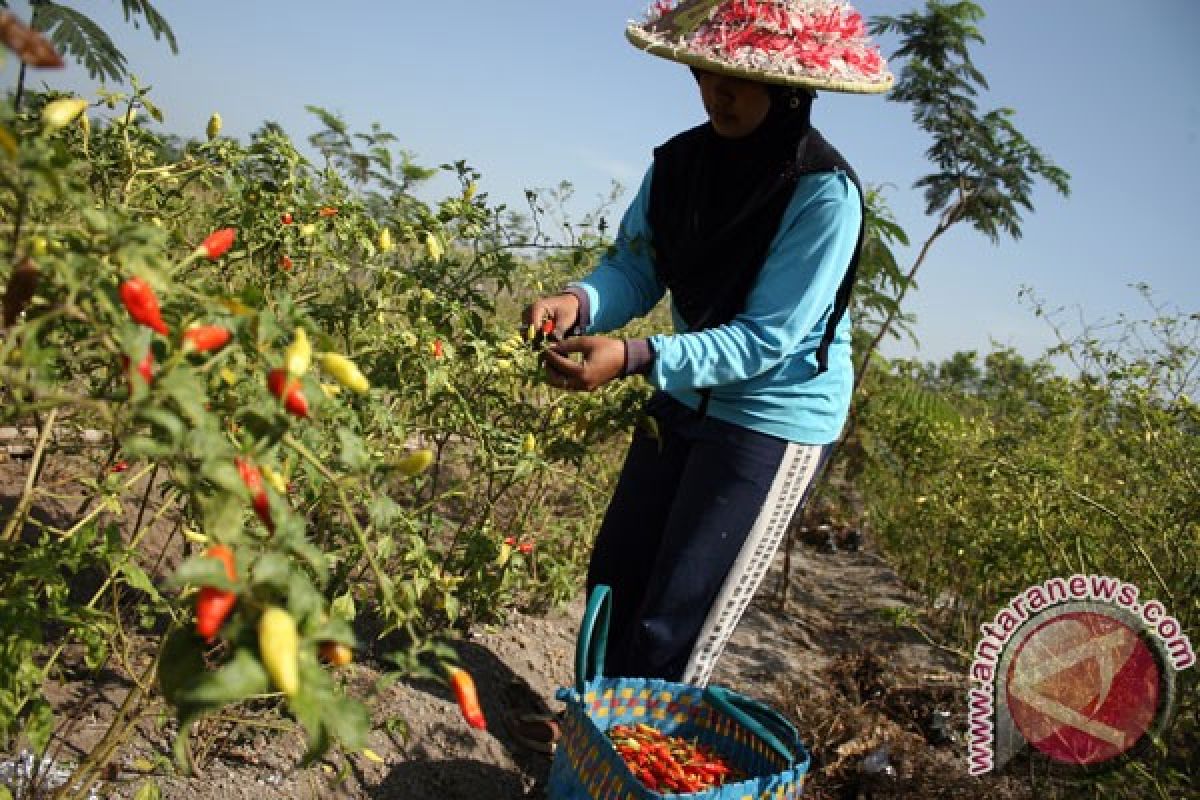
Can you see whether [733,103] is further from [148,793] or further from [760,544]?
[148,793]

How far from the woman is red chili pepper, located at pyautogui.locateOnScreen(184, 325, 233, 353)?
97cm

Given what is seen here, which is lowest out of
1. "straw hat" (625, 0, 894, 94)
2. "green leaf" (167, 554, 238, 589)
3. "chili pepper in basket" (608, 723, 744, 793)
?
"chili pepper in basket" (608, 723, 744, 793)

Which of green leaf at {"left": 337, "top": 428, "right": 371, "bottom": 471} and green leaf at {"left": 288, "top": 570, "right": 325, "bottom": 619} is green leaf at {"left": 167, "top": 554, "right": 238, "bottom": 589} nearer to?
green leaf at {"left": 288, "top": 570, "right": 325, "bottom": 619}

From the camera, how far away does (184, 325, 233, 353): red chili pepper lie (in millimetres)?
818

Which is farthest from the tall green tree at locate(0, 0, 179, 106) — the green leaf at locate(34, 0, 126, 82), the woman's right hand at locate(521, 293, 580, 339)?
the woman's right hand at locate(521, 293, 580, 339)

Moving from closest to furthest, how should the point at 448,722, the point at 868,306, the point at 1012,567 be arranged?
the point at 448,722 < the point at 1012,567 < the point at 868,306

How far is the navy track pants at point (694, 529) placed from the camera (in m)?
1.98

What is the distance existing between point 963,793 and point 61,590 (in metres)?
2.13

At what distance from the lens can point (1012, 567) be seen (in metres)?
3.07

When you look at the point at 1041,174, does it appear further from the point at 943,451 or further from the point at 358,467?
the point at 358,467

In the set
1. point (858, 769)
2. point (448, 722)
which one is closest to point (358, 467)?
point (448, 722)

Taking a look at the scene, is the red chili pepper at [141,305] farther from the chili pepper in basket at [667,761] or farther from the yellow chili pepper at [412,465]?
the chili pepper in basket at [667,761]

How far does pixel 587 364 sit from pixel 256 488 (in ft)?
3.37

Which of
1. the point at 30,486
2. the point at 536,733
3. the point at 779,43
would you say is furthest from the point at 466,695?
the point at 536,733
